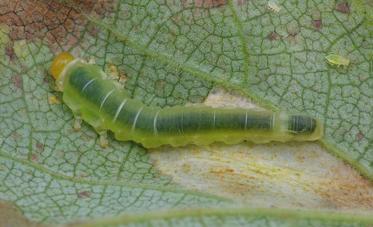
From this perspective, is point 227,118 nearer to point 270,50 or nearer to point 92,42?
point 270,50

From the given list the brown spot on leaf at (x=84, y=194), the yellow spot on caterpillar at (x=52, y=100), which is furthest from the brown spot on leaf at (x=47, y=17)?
the brown spot on leaf at (x=84, y=194)

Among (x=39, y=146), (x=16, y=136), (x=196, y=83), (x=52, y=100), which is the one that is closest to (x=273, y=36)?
(x=196, y=83)

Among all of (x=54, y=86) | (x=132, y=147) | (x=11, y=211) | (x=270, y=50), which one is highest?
(x=270, y=50)

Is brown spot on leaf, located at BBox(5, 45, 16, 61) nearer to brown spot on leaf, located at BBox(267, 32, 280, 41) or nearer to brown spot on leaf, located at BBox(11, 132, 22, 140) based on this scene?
brown spot on leaf, located at BBox(11, 132, 22, 140)

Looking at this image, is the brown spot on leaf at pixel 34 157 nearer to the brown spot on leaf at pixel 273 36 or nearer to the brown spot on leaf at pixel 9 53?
the brown spot on leaf at pixel 9 53

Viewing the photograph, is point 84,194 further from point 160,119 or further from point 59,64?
point 59,64

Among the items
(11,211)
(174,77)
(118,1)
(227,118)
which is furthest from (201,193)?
(118,1)

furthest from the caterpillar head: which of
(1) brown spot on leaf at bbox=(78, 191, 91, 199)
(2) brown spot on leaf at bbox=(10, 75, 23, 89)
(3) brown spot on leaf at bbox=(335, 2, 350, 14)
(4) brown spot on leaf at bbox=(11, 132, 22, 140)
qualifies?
(3) brown spot on leaf at bbox=(335, 2, 350, 14)

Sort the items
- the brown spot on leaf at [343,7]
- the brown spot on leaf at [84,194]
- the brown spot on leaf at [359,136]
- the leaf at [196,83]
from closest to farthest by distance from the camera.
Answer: the brown spot on leaf at [84,194]
the leaf at [196,83]
the brown spot on leaf at [359,136]
the brown spot on leaf at [343,7]
